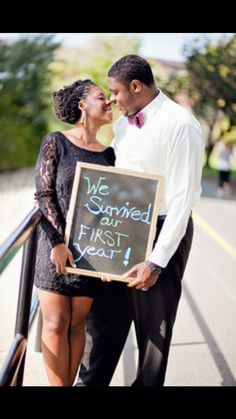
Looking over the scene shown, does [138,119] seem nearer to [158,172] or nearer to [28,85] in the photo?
[158,172]

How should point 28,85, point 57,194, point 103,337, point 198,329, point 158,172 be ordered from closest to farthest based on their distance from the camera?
point 158,172
point 57,194
point 103,337
point 198,329
point 28,85

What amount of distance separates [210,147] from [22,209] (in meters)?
35.2

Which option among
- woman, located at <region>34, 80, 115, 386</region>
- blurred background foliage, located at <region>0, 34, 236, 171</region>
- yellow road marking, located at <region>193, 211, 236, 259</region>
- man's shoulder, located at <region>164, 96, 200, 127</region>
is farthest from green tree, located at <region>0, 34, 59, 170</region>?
man's shoulder, located at <region>164, 96, 200, 127</region>

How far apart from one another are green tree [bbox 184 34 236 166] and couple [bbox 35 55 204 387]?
125ft

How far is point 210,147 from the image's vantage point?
1939 inches

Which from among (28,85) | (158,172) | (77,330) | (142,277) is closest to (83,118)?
(158,172)

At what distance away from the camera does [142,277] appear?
339cm

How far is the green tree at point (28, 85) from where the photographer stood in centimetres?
3230

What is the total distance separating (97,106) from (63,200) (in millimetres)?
465

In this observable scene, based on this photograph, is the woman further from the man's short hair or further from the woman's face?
the man's short hair

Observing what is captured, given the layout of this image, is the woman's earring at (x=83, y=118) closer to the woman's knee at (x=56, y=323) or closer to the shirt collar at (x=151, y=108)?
the shirt collar at (x=151, y=108)

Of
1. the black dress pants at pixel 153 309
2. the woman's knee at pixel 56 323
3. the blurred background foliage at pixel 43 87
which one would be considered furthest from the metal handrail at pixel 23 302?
the blurred background foliage at pixel 43 87

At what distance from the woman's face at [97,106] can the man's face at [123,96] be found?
10 cm
